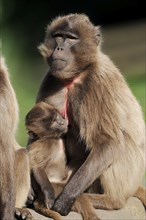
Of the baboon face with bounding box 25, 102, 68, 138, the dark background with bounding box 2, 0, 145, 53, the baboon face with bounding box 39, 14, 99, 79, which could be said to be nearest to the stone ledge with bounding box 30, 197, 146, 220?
the baboon face with bounding box 25, 102, 68, 138

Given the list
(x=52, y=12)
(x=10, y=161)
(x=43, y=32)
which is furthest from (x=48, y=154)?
(x=52, y=12)

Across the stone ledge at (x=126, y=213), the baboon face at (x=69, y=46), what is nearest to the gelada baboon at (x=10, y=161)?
the stone ledge at (x=126, y=213)

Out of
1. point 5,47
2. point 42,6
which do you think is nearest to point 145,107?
point 5,47

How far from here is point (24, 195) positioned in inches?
320

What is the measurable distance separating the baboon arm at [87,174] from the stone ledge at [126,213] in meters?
0.15

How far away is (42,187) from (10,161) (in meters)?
0.70

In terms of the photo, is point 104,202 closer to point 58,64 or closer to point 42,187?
point 42,187

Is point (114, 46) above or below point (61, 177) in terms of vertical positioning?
above

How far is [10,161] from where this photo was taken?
781 cm

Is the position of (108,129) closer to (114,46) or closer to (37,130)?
(37,130)

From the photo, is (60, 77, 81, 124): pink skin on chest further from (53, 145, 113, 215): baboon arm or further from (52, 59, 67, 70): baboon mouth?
(53, 145, 113, 215): baboon arm

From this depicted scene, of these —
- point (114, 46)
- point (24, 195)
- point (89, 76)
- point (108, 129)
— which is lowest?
point (24, 195)

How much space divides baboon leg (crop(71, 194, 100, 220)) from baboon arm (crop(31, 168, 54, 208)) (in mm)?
235

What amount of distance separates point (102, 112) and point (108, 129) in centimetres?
17
